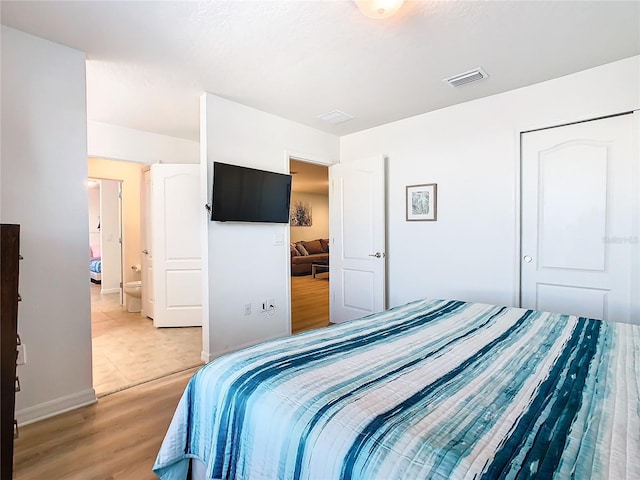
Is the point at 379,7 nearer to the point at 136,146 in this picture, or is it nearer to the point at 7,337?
the point at 7,337

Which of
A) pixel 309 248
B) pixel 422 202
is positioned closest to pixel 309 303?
pixel 422 202

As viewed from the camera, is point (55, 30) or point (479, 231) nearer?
Result: point (55, 30)

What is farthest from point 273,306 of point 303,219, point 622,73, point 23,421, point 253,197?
point 303,219

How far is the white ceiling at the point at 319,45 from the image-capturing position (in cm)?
181

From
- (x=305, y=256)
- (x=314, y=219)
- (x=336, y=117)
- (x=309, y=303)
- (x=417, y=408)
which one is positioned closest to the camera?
(x=417, y=408)

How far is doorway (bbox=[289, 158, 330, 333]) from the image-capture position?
485 centimetres

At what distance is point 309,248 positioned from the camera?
9.22 metres

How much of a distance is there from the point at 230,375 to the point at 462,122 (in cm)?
307

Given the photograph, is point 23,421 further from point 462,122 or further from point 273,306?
point 462,122

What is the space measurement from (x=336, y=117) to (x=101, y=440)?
3.24m

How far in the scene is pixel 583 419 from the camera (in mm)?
882

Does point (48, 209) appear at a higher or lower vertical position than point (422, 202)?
lower

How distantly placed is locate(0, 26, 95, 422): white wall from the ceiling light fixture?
1.93m

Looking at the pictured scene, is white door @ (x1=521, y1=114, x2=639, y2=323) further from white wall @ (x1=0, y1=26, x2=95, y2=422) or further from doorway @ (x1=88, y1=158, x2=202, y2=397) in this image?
white wall @ (x1=0, y1=26, x2=95, y2=422)
